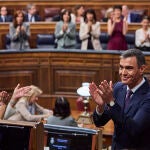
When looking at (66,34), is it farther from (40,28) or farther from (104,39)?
(40,28)

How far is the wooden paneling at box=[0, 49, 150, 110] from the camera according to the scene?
20.9ft

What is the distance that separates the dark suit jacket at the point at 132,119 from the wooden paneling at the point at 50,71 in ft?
12.7

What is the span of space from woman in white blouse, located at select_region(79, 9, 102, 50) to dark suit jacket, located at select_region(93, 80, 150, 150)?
13.9 ft

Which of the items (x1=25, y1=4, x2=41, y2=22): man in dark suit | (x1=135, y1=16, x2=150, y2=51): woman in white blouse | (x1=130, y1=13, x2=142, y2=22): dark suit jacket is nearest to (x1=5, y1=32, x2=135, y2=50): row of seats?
(x1=135, y1=16, x2=150, y2=51): woman in white blouse

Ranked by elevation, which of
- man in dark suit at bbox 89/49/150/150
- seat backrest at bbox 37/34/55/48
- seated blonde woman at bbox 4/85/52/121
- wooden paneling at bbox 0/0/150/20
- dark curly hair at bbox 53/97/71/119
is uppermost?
wooden paneling at bbox 0/0/150/20

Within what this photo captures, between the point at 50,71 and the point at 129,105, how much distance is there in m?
4.10

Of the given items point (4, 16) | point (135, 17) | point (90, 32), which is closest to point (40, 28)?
point (4, 16)

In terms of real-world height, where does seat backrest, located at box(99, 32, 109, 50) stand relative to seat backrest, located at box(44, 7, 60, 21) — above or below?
below

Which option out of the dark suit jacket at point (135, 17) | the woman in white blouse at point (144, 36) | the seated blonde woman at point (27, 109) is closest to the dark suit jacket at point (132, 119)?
the seated blonde woman at point (27, 109)

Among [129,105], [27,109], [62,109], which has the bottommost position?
[27,109]

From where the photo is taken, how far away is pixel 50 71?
6.45 metres

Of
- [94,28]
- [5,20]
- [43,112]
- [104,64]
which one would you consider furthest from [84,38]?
[5,20]

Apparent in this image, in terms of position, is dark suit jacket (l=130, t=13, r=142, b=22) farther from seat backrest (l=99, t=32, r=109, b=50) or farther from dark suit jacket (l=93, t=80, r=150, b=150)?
dark suit jacket (l=93, t=80, r=150, b=150)

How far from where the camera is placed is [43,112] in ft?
17.8
